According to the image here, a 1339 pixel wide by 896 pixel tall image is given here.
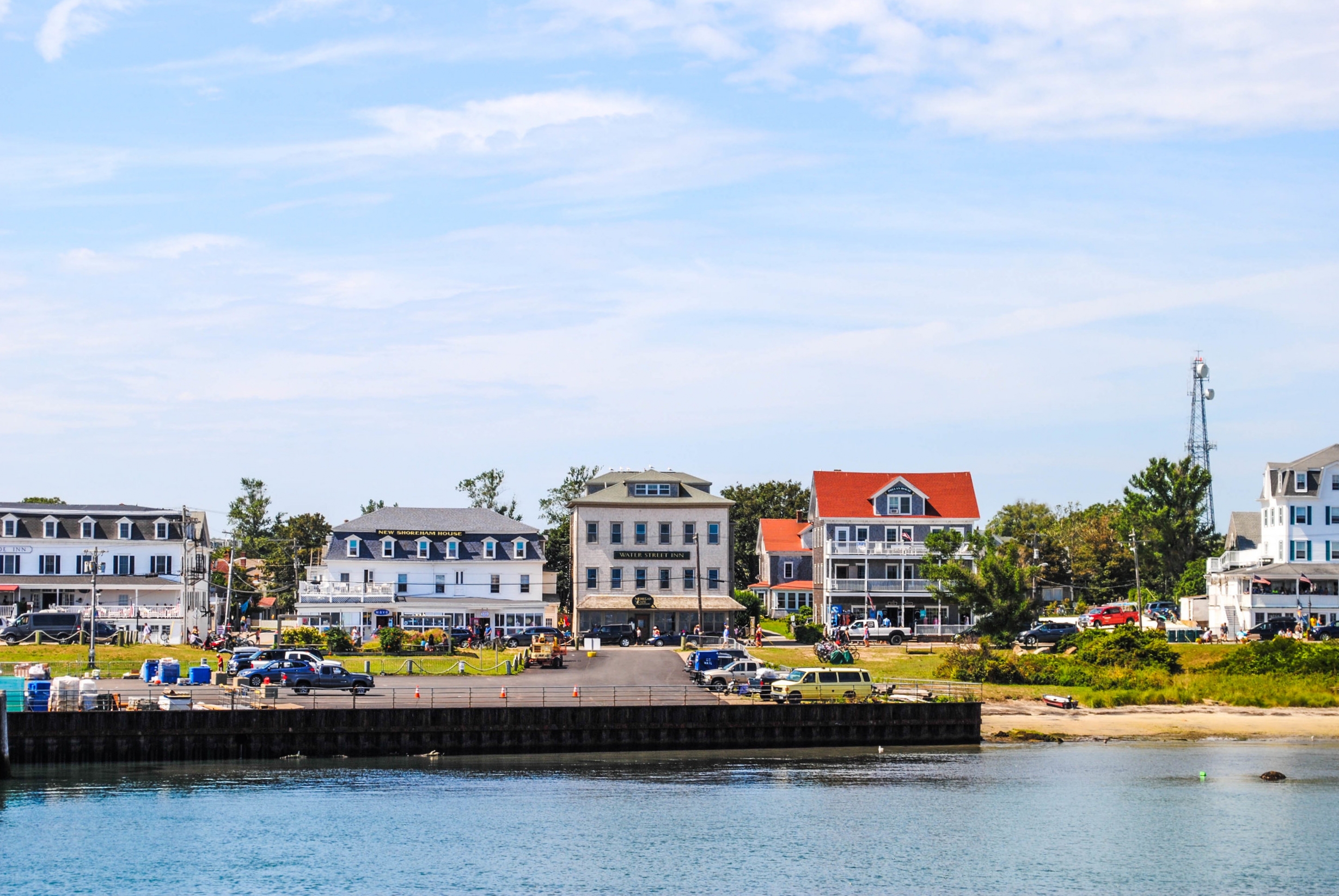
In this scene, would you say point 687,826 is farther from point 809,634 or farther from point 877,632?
point 877,632

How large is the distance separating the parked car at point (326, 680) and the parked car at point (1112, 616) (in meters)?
49.3

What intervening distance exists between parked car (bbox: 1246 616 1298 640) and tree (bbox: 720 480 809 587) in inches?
1801

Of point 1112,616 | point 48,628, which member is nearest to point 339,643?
point 48,628

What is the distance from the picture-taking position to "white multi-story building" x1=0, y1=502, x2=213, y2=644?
96625mm

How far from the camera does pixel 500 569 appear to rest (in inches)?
4040

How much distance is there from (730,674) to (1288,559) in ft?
156

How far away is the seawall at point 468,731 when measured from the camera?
59.6 m

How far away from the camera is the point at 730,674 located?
72.2 meters

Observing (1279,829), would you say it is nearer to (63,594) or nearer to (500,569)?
(500,569)

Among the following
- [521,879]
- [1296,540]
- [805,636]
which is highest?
[1296,540]

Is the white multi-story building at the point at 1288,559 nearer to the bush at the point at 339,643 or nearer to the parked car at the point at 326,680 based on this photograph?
the bush at the point at 339,643

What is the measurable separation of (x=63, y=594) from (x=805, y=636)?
47.2m

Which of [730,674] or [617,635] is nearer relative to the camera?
[730,674]

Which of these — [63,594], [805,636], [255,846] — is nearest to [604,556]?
[805,636]
